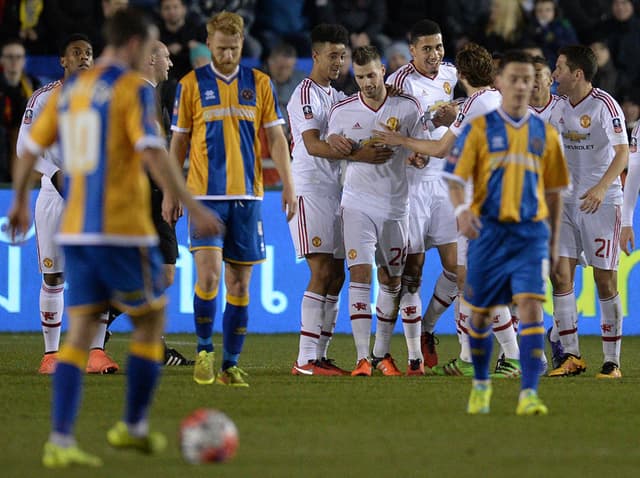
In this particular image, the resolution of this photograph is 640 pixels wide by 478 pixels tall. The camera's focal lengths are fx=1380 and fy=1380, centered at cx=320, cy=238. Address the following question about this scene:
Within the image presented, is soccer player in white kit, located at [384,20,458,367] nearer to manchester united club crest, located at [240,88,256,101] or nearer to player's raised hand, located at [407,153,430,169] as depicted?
player's raised hand, located at [407,153,430,169]

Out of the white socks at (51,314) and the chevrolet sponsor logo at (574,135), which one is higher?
the chevrolet sponsor logo at (574,135)

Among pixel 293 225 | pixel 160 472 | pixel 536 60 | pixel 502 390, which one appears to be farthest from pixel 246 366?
pixel 160 472

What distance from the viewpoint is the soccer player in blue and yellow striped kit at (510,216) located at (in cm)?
758

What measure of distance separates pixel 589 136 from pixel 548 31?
7770mm

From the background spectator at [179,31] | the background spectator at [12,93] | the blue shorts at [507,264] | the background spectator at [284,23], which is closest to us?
the blue shorts at [507,264]

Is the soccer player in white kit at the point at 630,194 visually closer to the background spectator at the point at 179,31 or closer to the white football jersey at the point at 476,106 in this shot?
the white football jersey at the point at 476,106

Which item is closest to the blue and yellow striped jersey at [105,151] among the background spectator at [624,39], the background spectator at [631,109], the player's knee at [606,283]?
the player's knee at [606,283]

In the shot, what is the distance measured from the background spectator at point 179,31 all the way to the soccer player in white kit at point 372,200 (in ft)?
19.4

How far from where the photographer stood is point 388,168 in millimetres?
10211

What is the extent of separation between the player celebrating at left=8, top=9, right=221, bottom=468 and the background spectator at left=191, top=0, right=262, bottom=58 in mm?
10906

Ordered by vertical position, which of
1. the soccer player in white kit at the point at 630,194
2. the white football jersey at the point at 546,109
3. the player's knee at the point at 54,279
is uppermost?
the white football jersey at the point at 546,109

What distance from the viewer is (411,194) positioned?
1047 centimetres

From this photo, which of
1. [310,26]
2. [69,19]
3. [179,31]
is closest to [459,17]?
[310,26]

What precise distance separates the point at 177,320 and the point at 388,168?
14.8 ft
